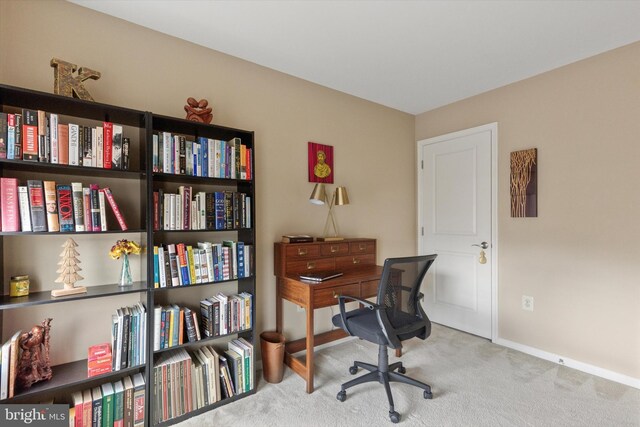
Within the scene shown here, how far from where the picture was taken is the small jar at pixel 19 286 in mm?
1617

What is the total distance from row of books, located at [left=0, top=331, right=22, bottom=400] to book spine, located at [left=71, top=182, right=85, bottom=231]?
599mm

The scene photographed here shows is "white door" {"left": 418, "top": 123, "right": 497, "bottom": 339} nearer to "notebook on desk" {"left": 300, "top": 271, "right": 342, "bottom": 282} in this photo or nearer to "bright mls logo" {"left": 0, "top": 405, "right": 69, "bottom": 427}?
"notebook on desk" {"left": 300, "top": 271, "right": 342, "bottom": 282}

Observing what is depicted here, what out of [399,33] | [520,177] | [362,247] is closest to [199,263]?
[362,247]

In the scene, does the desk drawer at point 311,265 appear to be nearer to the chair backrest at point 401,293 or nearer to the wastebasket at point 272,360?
the wastebasket at point 272,360

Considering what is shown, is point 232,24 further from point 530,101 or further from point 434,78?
point 530,101

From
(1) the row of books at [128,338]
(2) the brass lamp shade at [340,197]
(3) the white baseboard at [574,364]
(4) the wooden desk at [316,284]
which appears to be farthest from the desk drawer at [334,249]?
(3) the white baseboard at [574,364]

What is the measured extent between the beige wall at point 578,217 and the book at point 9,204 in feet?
11.8

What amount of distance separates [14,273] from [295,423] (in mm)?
1787

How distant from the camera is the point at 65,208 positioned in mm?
1624

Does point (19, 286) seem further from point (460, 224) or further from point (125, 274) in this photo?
point (460, 224)

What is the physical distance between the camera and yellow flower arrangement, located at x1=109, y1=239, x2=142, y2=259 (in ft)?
6.08

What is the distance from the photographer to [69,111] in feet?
5.82

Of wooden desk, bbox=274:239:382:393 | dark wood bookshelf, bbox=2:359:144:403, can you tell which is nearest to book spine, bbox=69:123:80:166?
dark wood bookshelf, bbox=2:359:144:403

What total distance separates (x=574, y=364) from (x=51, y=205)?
3818 millimetres
